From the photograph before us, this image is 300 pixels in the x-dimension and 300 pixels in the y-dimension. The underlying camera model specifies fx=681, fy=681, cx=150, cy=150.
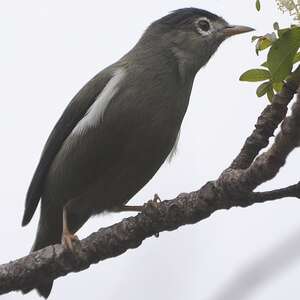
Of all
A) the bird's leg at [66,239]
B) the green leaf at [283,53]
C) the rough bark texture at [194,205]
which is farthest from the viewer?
the bird's leg at [66,239]

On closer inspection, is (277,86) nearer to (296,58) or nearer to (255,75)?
(255,75)

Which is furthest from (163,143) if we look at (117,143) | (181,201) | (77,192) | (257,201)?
(257,201)

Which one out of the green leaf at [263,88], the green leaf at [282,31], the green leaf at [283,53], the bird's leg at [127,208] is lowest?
the bird's leg at [127,208]

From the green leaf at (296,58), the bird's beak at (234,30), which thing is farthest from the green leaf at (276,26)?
the bird's beak at (234,30)

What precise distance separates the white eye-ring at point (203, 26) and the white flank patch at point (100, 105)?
0.87m

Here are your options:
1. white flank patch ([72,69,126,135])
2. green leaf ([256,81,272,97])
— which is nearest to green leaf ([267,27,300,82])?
green leaf ([256,81,272,97])

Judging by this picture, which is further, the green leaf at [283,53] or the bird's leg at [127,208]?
the bird's leg at [127,208]

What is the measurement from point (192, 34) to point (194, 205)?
7.59ft

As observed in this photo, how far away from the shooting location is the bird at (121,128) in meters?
4.64

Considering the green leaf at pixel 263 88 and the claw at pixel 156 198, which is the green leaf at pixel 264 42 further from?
the claw at pixel 156 198

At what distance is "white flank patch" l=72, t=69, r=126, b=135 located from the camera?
468 cm

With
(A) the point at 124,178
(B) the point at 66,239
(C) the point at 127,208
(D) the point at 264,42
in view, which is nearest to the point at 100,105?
(A) the point at 124,178

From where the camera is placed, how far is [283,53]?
8.95 ft

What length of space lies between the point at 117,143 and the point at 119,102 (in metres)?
0.29
